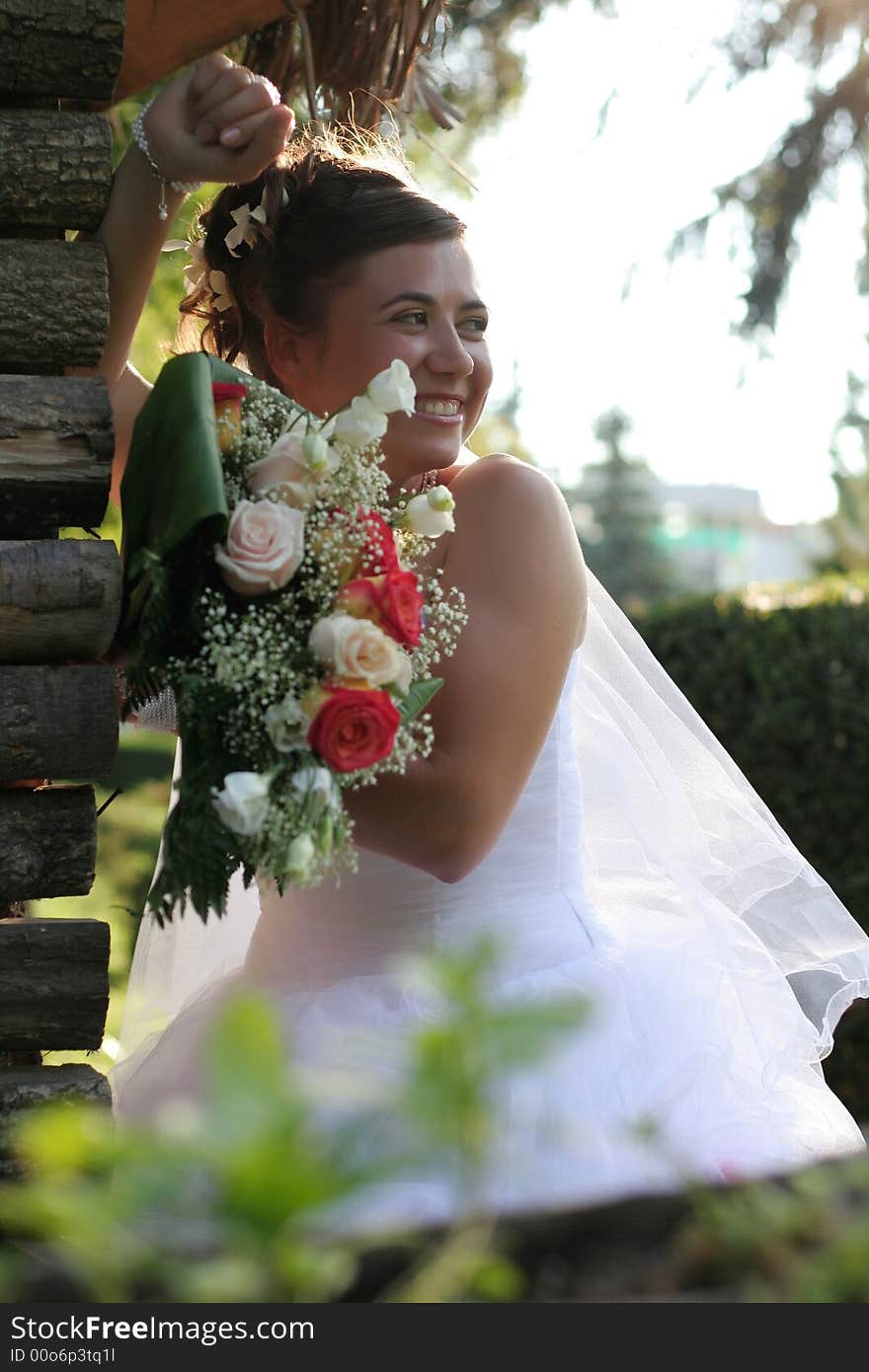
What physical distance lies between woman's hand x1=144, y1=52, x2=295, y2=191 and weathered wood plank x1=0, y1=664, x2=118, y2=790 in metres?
0.82

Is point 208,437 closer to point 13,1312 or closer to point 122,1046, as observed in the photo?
point 13,1312

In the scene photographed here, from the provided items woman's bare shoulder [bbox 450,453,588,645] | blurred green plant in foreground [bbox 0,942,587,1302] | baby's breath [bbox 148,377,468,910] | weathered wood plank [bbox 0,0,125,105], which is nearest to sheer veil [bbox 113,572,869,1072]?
woman's bare shoulder [bbox 450,453,588,645]

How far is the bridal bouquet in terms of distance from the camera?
1698 mm

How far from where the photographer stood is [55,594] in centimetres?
182

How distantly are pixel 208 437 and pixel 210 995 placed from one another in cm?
134

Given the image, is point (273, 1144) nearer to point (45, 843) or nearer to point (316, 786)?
point (316, 786)

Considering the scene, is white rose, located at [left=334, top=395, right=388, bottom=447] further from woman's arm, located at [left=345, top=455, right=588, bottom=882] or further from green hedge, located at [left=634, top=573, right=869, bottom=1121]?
green hedge, located at [left=634, top=573, right=869, bottom=1121]

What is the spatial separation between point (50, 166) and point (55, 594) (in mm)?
597

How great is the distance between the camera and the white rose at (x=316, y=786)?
167 cm

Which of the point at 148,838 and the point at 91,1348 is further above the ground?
the point at 91,1348

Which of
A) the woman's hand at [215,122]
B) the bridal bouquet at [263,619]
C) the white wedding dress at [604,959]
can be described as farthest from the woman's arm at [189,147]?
the white wedding dress at [604,959]

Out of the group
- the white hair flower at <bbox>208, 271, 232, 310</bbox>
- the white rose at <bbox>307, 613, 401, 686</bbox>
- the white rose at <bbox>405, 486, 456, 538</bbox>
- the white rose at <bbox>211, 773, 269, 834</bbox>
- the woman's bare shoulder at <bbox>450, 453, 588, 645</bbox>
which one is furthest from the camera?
the white hair flower at <bbox>208, 271, 232, 310</bbox>

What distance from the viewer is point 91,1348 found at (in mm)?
839

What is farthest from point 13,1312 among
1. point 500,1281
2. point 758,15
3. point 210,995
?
point 758,15
